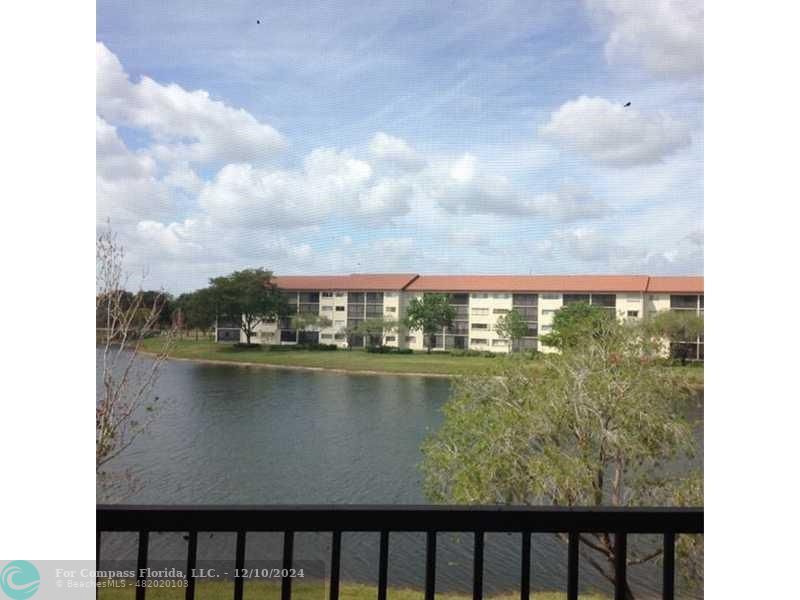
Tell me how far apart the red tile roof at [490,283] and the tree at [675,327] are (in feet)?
0.50

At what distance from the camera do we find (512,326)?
Result: 2.62m

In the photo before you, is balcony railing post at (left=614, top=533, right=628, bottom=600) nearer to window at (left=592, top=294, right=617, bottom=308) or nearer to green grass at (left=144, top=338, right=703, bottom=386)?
green grass at (left=144, top=338, right=703, bottom=386)

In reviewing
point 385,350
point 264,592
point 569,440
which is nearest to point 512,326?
point 385,350

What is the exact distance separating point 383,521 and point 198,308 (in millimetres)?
1675

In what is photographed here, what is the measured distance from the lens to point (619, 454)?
10.5 ft

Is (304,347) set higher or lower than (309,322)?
lower

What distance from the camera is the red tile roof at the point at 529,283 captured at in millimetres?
2400

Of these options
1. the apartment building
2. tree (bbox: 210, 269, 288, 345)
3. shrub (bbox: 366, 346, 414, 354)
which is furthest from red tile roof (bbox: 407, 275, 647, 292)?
tree (bbox: 210, 269, 288, 345)

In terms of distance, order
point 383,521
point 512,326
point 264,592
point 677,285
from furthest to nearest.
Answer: point 512,326 < point 677,285 < point 264,592 < point 383,521

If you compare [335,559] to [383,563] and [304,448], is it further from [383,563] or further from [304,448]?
[304,448]

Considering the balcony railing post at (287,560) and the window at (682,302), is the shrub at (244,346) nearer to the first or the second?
the balcony railing post at (287,560)

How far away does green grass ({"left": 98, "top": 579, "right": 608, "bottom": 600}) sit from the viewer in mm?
1333
